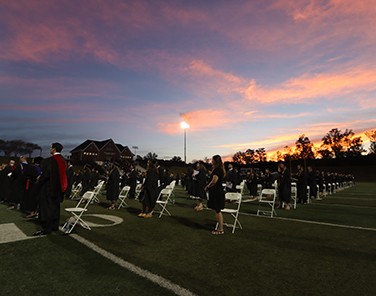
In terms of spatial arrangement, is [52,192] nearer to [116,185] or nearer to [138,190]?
[116,185]

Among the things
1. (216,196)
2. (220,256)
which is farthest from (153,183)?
(220,256)

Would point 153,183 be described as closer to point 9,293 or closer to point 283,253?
point 283,253

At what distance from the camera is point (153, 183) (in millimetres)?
9086

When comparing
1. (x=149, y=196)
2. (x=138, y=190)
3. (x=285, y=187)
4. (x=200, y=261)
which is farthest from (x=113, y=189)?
(x=200, y=261)

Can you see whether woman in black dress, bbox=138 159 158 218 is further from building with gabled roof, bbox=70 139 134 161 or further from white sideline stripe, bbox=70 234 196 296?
building with gabled roof, bbox=70 139 134 161

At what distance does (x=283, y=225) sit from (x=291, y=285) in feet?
14.1

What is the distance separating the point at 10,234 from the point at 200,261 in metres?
4.48

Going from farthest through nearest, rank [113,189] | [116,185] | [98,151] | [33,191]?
[98,151]
[116,185]
[113,189]
[33,191]

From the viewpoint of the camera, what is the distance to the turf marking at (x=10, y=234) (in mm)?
5500

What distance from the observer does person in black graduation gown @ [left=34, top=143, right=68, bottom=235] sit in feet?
19.9

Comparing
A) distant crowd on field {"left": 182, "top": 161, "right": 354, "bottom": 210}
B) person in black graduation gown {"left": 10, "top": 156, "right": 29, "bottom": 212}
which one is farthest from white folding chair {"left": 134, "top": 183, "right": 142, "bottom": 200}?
person in black graduation gown {"left": 10, "top": 156, "right": 29, "bottom": 212}

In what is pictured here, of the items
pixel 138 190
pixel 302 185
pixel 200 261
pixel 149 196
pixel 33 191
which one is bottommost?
pixel 200 261

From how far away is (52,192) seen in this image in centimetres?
610

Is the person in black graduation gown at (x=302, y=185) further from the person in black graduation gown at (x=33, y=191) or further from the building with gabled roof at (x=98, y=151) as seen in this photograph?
the building with gabled roof at (x=98, y=151)
